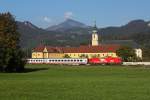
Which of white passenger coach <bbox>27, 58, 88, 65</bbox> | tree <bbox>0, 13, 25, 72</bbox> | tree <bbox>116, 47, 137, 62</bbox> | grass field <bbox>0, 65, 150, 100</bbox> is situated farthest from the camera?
tree <bbox>116, 47, 137, 62</bbox>

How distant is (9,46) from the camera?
3561 inches

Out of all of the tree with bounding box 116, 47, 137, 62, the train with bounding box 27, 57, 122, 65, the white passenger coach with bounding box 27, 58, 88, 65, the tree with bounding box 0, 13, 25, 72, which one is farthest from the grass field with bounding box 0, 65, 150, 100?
the tree with bounding box 116, 47, 137, 62

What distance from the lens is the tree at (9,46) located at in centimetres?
8769

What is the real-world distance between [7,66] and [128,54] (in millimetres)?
110645

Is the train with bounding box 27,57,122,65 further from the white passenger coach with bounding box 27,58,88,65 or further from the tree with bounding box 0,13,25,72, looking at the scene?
the tree with bounding box 0,13,25,72

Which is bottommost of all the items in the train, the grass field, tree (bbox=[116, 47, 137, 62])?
the grass field

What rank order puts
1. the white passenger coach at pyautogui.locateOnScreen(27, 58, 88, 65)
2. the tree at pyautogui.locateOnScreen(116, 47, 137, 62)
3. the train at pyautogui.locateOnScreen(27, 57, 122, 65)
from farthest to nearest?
the tree at pyautogui.locateOnScreen(116, 47, 137, 62) → the white passenger coach at pyautogui.locateOnScreen(27, 58, 88, 65) → the train at pyautogui.locateOnScreen(27, 57, 122, 65)

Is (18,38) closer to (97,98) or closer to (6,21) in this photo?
(6,21)

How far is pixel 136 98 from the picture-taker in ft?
82.0

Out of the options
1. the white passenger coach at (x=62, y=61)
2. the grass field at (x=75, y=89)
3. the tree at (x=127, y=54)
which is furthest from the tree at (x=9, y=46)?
the tree at (x=127, y=54)

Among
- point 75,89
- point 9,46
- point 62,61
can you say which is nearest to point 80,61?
point 62,61

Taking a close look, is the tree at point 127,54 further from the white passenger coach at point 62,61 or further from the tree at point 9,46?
the tree at point 9,46

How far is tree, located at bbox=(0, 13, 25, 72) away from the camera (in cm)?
8769

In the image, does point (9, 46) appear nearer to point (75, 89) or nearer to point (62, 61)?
point (75, 89)
